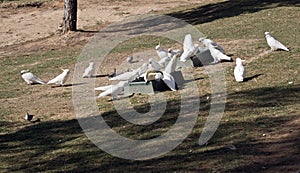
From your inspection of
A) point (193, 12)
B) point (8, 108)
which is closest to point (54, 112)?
point (8, 108)

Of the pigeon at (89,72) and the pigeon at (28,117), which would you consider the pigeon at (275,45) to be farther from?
the pigeon at (28,117)

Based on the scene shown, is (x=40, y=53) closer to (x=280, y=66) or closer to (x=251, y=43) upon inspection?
(x=251, y=43)

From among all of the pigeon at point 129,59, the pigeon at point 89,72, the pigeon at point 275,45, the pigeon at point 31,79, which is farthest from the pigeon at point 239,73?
the pigeon at point 31,79

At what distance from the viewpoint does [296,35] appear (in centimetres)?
Result: 1441

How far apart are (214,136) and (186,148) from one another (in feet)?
1.57

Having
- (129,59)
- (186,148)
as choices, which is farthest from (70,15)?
(186,148)

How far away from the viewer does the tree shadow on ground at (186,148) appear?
713cm

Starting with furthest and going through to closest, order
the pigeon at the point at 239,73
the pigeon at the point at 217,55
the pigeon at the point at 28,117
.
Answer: the pigeon at the point at 217,55, the pigeon at the point at 239,73, the pigeon at the point at 28,117

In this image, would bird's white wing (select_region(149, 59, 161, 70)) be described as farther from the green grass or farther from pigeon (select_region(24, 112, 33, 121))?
pigeon (select_region(24, 112, 33, 121))

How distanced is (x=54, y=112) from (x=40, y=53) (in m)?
6.00

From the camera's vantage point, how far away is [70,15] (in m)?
17.6

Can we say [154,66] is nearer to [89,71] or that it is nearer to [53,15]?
[89,71]

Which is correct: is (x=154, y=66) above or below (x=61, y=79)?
above

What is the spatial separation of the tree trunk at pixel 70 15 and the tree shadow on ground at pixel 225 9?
290 cm
